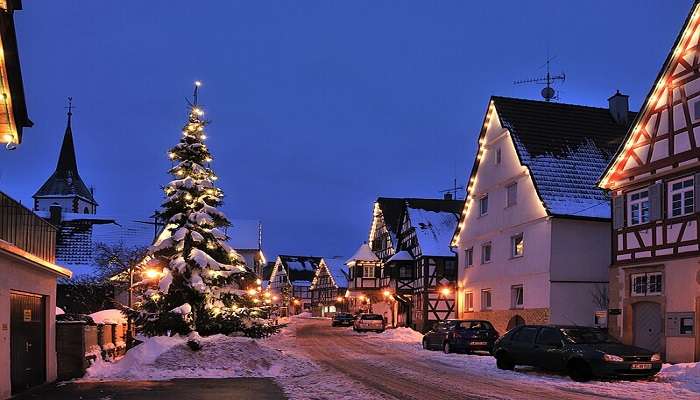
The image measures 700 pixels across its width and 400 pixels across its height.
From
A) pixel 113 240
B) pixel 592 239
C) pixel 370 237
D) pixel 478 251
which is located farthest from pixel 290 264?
pixel 592 239

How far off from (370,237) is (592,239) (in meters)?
41.0

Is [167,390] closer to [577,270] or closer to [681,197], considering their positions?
[681,197]

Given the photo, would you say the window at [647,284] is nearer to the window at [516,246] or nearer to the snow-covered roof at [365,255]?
the window at [516,246]

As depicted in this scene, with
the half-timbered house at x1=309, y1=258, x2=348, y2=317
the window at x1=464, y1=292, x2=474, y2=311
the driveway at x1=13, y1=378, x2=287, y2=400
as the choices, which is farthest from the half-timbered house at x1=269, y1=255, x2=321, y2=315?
the driveway at x1=13, y1=378, x2=287, y2=400

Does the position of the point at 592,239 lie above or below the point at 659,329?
above

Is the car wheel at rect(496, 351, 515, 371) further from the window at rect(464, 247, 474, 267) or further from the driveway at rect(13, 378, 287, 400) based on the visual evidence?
the window at rect(464, 247, 474, 267)

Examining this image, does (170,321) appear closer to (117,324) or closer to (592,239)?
(117,324)

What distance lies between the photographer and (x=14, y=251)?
1423cm

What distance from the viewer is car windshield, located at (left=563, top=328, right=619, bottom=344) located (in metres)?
19.0

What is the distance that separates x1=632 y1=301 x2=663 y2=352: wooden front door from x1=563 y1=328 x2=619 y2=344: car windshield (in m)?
5.26

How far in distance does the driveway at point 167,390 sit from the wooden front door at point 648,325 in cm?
1318

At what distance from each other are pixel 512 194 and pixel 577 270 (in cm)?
576

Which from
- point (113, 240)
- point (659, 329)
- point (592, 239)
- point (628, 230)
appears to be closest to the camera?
point (659, 329)

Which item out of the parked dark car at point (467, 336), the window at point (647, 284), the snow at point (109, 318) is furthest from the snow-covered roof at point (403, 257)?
the window at point (647, 284)
